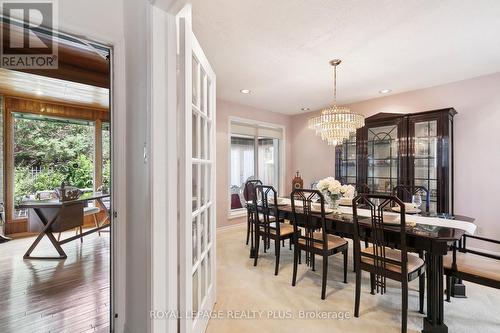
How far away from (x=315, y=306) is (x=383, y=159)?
2.75 metres

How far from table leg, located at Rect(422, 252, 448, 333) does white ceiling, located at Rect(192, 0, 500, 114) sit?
6.45 ft

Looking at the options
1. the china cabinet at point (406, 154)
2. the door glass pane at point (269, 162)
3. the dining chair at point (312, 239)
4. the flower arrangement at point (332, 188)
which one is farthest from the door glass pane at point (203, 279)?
the door glass pane at point (269, 162)

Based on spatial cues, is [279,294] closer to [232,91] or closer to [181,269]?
[181,269]

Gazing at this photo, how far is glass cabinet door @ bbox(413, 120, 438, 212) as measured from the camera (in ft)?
10.8

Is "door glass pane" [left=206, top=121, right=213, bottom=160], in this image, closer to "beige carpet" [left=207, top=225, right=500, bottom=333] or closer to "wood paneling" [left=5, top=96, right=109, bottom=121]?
"beige carpet" [left=207, top=225, right=500, bottom=333]

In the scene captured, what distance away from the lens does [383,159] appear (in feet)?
12.5

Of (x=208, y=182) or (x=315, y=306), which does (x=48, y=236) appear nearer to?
(x=208, y=182)

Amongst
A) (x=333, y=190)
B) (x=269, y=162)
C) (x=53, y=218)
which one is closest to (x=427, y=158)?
(x=333, y=190)

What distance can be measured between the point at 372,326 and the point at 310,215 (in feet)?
3.30

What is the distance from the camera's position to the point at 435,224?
82.1 inches

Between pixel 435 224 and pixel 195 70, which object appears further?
pixel 435 224

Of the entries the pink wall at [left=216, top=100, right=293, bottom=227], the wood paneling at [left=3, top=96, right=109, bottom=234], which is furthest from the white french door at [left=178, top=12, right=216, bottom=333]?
the wood paneling at [left=3, top=96, right=109, bottom=234]

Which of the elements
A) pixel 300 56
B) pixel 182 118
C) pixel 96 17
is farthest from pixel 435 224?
pixel 96 17

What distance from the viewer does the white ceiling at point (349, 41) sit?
6.05ft
